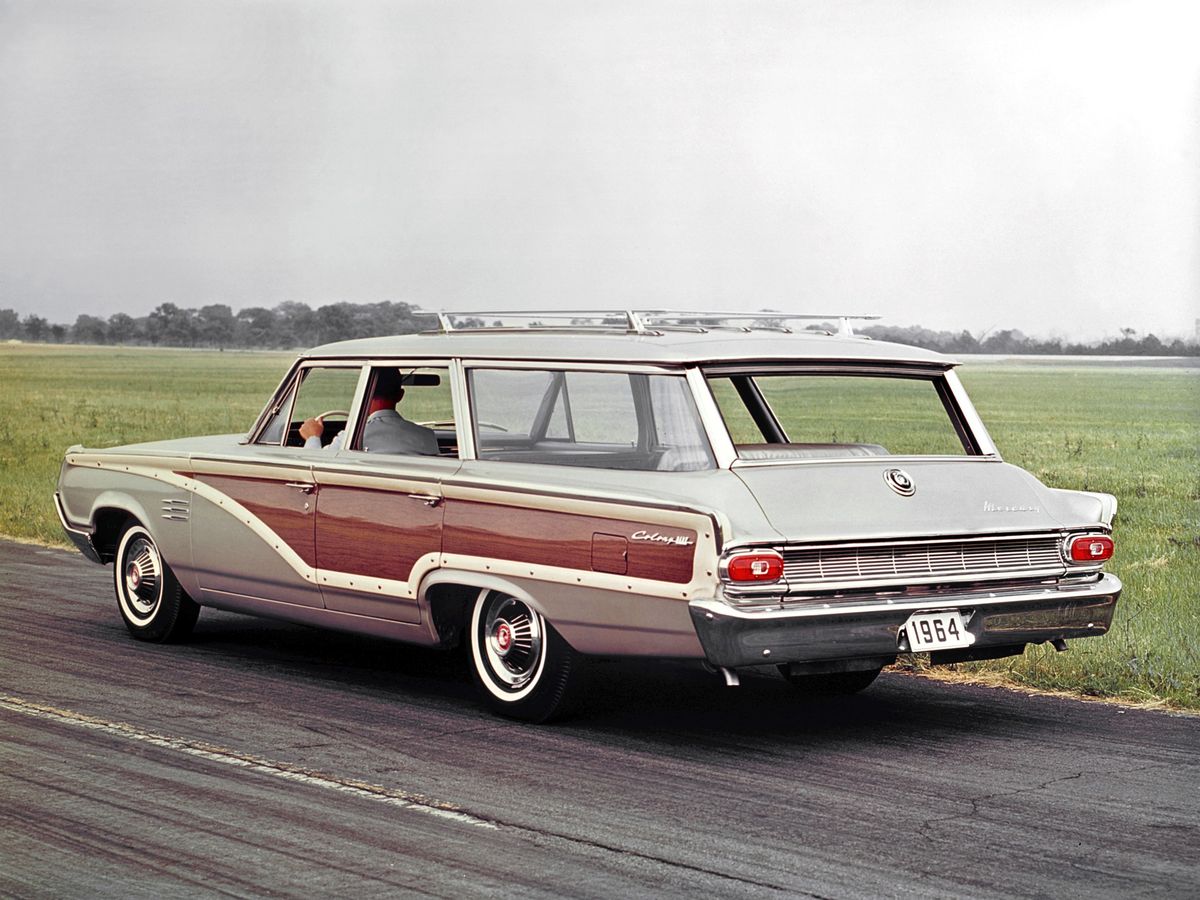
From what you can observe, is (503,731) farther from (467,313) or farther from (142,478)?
(142,478)

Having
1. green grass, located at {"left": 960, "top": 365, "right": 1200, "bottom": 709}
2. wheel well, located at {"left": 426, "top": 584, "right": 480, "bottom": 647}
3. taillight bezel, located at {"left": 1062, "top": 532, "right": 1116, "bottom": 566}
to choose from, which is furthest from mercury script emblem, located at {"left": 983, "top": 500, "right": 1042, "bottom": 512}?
wheel well, located at {"left": 426, "top": 584, "right": 480, "bottom": 647}

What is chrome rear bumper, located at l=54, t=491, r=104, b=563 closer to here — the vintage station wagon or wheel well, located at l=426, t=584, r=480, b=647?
the vintage station wagon

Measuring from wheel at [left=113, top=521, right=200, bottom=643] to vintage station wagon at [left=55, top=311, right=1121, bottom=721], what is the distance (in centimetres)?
29

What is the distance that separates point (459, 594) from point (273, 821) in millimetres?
2250

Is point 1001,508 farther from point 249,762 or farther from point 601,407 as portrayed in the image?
point 249,762

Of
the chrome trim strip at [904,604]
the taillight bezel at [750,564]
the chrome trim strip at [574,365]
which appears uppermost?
the chrome trim strip at [574,365]

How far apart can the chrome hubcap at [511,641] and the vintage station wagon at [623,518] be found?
0.4 inches

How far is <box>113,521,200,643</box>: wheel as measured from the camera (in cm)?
1034

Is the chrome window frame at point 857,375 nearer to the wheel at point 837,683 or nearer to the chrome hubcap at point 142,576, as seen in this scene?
the wheel at point 837,683

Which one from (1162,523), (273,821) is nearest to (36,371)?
(1162,523)

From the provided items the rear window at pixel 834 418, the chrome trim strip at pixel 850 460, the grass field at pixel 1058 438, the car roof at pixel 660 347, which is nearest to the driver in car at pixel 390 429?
the car roof at pixel 660 347

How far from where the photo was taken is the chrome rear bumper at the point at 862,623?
7098mm

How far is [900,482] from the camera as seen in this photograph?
7703 millimetres

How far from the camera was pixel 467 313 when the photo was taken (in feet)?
29.3
